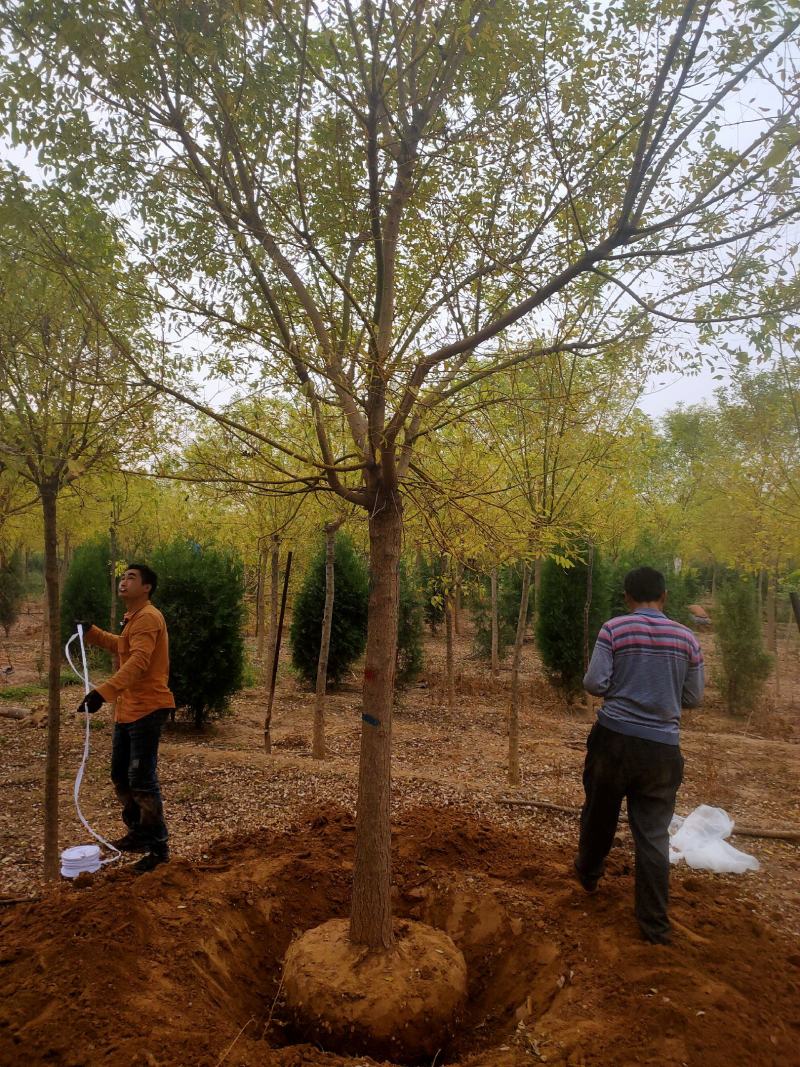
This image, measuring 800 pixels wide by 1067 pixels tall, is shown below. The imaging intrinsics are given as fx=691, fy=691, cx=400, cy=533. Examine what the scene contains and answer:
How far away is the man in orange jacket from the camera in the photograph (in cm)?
388

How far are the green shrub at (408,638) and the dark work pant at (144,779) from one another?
735 centimetres

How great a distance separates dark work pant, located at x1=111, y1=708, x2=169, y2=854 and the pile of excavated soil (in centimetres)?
33

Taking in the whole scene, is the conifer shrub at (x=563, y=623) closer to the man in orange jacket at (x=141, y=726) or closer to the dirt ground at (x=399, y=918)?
the dirt ground at (x=399, y=918)

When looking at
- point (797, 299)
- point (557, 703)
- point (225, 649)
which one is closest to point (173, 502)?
point (225, 649)

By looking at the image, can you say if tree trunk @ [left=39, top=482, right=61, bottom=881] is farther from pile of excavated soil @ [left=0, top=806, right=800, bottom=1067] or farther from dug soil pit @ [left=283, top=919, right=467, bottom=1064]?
dug soil pit @ [left=283, top=919, right=467, bottom=1064]

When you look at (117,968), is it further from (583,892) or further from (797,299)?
(797,299)

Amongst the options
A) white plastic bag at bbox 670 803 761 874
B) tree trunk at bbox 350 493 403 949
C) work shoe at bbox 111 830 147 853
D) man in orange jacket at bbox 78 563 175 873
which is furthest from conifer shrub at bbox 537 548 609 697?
tree trunk at bbox 350 493 403 949

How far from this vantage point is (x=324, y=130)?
3.36 meters

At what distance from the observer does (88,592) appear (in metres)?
13.8

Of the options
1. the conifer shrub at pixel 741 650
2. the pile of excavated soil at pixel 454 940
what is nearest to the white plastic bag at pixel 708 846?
the pile of excavated soil at pixel 454 940

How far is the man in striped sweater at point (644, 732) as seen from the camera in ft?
10.4

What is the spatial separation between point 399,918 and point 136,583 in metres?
2.32

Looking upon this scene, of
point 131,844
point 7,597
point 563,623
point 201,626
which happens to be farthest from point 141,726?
point 7,597

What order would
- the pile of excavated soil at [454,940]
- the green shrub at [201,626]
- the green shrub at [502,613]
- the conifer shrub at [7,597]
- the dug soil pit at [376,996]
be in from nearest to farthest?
the pile of excavated soil at [454,940] < the dug soil pit at [376,996] < the green shrub at [201,626] < the green shrub at [502,613] < the conifer shrub at [7,597]
